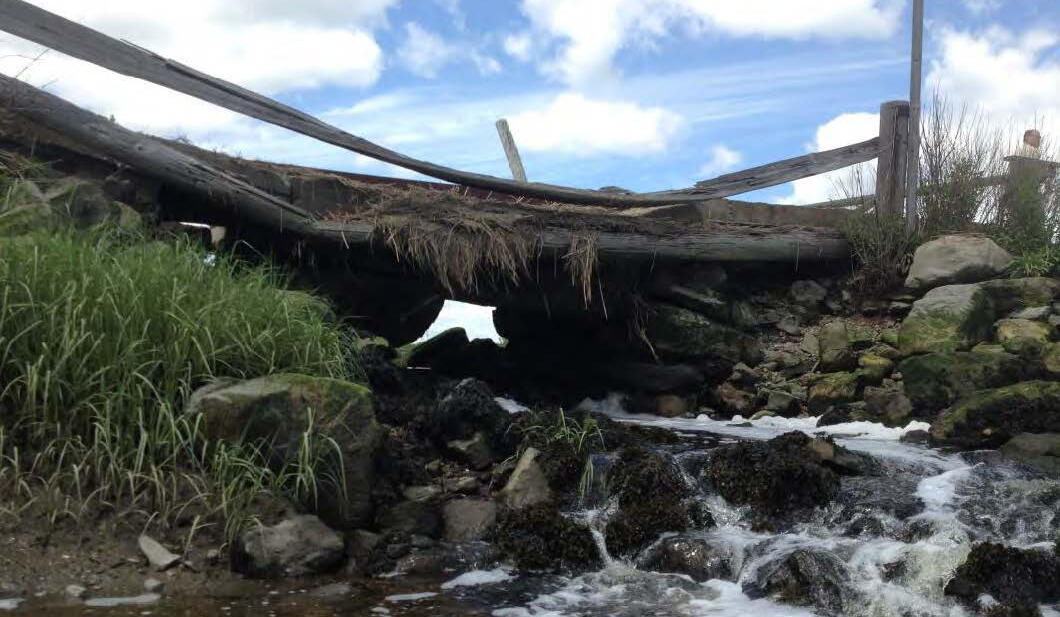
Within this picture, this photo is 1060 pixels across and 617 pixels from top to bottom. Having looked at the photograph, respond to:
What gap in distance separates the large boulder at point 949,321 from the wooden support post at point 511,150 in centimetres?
671

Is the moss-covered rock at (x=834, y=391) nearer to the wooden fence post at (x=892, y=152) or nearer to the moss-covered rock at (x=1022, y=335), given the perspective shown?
the moss-covered rock at (x=1022, y=335)

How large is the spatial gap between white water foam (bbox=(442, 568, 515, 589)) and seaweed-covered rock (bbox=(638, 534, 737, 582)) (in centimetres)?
79

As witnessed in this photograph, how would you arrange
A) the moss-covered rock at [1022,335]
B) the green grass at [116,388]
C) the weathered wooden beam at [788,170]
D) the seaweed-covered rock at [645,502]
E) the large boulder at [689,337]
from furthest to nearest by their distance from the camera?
1. the weathered wooden beam at [788,170]
2. the large boulder at [689,337]
3. the moss-covered rock at [1022,335]
4. the seaweed-covered rock at [645,502]
5. the green grass at [116,388]

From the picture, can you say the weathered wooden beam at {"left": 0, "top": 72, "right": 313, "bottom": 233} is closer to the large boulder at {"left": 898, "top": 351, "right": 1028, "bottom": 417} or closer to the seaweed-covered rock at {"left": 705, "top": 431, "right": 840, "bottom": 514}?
the seaweed-covered rock at {"left": 705, "top": 431, "right": 840, "bottom": 514}

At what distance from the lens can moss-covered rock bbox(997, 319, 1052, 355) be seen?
8.59 meters

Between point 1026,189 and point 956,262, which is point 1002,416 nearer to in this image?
point 956,262

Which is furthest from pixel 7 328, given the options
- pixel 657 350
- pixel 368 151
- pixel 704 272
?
pixel 704 272

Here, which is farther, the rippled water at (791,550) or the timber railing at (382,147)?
the timber railing at (382,147)

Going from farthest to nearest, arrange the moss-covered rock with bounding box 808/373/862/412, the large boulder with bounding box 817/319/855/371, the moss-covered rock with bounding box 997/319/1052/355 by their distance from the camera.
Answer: the large boulder with bounding box 817/319/855/371, the moss-covered rock with bounding box 808/373/862/412, the moss-covered rock with bounding box 997/319/1052/355

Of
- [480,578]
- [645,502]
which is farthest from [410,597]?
[645,502]

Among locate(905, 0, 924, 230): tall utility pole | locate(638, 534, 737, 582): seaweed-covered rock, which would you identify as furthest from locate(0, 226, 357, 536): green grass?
locate(905, 0, 924, 230): tall utility pole

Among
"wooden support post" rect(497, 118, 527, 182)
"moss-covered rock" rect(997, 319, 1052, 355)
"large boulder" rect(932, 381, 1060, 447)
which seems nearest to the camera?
"large boulder" rect(932, 381, 1060, 447)

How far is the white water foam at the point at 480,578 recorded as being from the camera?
5195 millimetres

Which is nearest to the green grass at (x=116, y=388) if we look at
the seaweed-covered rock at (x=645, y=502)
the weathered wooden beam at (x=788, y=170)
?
the seaweed-covered rock at (x=645, y=502)
